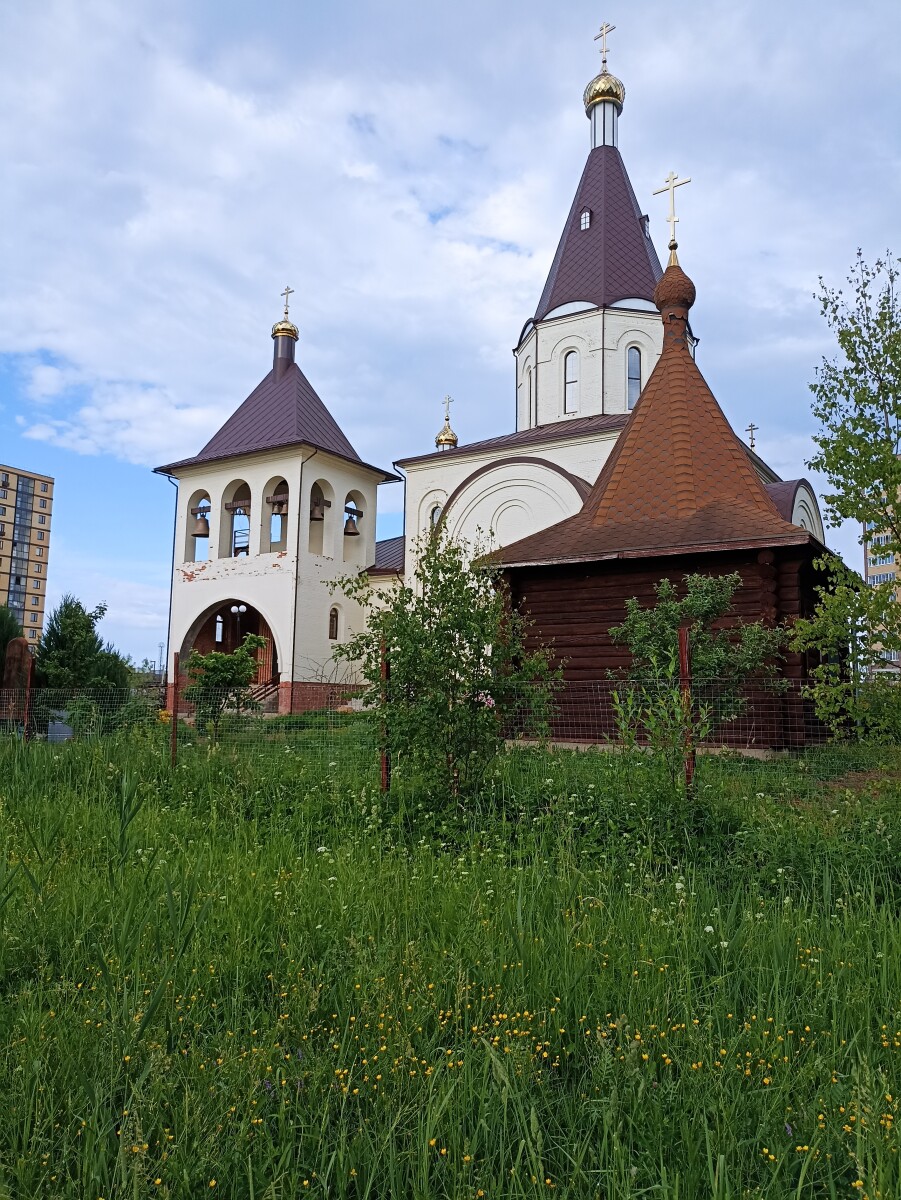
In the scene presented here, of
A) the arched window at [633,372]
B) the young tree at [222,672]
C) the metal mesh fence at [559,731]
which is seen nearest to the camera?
the metal mesh fence at [559,731]

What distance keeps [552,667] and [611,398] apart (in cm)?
1138

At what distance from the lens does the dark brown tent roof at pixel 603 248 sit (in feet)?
72.6

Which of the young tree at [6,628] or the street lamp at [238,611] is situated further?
the street lamp at [238,611]

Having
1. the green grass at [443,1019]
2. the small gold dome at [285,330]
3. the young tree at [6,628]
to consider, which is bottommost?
the green grass at [443,1019]

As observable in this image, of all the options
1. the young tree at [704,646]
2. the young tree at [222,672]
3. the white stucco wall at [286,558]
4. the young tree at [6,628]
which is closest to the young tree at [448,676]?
the young tree at [704,646]

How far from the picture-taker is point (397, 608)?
6.02 meters

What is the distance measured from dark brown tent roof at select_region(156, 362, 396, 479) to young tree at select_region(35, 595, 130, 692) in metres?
11.0

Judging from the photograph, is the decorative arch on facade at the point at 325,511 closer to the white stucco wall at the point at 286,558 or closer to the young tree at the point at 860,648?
the white stucco wall at the point at 286,558

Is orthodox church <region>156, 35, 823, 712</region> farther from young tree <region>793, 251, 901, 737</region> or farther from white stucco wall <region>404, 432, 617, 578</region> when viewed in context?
young tree <region>793, 251, 901, 737</region>

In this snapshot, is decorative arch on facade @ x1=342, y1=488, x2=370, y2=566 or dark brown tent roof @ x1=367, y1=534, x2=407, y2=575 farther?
dark brown tent roof @ x1=367, y1=534, x2=407, y2=575

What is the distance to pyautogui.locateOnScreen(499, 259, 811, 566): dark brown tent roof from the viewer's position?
1114 centimetres

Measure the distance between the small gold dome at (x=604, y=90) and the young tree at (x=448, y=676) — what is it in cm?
2270

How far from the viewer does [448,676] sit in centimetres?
579

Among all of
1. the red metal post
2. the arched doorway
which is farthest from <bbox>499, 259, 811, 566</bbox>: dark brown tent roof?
the arched doorway
